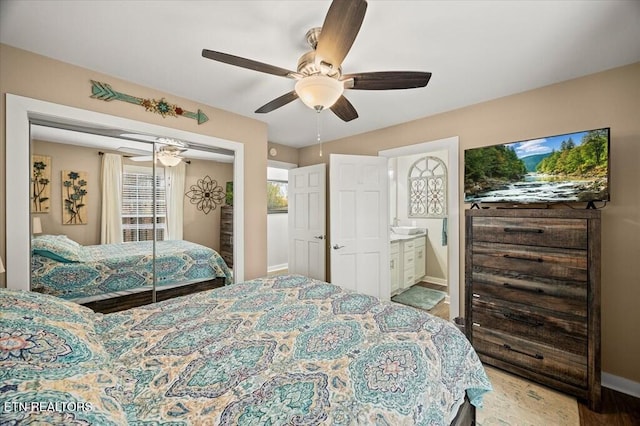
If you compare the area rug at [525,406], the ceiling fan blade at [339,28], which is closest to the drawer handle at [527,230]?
the area rug at [525,406]

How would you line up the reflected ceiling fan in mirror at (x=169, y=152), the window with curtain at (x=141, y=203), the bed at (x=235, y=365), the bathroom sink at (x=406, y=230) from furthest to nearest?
1. the bathroom sink at (x=406, y=230)
2. the reflected ceiling fan in mirror at (x=169, y=152)
3. the window with curtain at (x=141, y=203)
4. the bed at (x=235, y=365)

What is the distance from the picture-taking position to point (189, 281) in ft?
8.89

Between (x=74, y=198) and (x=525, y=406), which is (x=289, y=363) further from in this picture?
(x=74, y=198)

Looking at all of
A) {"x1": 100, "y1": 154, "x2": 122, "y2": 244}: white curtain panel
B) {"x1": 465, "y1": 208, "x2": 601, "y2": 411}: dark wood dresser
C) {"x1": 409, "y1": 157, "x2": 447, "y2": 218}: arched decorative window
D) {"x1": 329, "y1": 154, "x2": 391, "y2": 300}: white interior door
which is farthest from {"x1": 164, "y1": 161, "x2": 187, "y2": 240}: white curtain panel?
{"x1": 409, "y1": 157, "x2": 447, "y2": 218}: arched decorative window

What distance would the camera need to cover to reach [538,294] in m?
2.06

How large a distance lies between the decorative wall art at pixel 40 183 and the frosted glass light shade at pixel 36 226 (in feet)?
0.20

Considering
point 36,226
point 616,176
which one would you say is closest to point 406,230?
point 616,176

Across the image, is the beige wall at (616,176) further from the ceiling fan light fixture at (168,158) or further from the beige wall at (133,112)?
the ceiling fan light fixture at (168,158)

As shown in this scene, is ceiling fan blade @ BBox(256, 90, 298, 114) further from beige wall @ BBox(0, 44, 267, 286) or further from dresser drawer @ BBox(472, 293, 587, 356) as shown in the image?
dresser drawer @ BBox(472, 293, 587, 356)

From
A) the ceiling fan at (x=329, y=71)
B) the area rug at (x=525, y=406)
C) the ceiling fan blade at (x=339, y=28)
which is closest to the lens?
the ceiling fan blade at (x=339, y=28)

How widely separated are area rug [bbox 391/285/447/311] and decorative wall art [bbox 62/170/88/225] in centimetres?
379

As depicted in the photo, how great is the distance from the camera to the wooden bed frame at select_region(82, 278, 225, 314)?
7.30ft

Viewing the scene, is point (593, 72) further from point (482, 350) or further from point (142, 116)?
point (142, 116)

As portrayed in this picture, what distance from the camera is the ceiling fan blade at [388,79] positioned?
5.15ft
